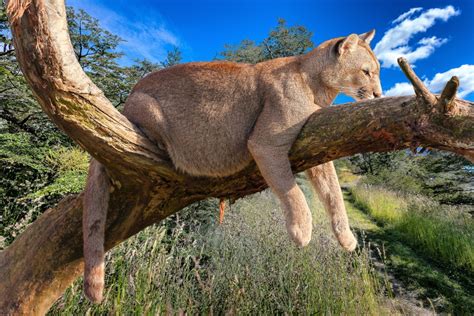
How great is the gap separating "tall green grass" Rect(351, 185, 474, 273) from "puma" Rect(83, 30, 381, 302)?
7.48 meters

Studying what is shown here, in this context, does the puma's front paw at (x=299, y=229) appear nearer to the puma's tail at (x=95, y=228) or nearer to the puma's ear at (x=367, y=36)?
the puma's tail at (x=95, y=228)

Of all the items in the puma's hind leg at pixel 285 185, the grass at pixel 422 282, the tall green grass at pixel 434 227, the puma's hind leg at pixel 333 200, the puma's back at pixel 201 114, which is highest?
the puma's back at pixel 201 114

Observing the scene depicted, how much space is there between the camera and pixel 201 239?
6.53m

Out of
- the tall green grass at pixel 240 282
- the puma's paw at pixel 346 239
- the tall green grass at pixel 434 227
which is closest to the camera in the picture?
the puma's paw at pixel 346 239

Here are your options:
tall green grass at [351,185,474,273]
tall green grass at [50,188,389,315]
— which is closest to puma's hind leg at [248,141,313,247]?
tall green grass at [50,188,389,315]

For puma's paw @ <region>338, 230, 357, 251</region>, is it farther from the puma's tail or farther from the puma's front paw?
the puma's tail

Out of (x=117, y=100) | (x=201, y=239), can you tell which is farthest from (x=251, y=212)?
(x=117, y=100)

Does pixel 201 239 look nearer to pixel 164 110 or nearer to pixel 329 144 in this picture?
pixel 164 110

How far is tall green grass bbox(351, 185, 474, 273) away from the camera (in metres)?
8.23

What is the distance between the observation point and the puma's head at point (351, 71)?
262 centimetres

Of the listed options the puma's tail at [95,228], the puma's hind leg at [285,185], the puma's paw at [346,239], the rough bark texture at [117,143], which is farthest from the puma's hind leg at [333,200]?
the puma's tail at [95,228]

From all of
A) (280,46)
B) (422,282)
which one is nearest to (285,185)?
Answer: (422,282)

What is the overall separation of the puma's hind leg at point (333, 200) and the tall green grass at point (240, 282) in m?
1.41

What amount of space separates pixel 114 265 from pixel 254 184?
2.80 m
